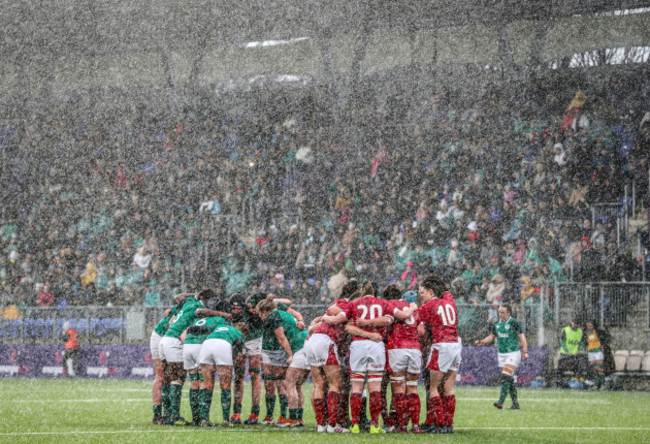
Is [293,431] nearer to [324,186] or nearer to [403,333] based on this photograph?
[403,333]

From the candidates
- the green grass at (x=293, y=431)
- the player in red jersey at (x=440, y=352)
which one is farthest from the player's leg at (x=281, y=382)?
the player in red jersey at (x=440, y=352)

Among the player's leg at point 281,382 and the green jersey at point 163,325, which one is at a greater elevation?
the green jersey at point 163,325

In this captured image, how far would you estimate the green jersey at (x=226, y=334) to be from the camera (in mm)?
13406

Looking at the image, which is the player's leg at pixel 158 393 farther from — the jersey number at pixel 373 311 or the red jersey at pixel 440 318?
the red jersey at pixel 440 318

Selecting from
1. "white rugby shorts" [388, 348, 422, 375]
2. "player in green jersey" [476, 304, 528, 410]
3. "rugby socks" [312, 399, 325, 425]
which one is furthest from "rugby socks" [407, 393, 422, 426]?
"player in green jersey" [476, 304, 528, 410]

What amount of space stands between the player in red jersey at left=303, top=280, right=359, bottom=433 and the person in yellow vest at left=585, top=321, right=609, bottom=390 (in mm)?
11984

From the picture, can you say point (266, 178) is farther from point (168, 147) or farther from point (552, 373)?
point (552, 373)

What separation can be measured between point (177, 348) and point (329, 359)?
7.94 ft

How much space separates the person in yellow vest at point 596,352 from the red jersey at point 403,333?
11.7 meters

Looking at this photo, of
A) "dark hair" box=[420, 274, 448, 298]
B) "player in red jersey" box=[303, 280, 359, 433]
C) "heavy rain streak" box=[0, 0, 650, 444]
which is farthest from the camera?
"heavy rain streak" box=[0, 0, 650, 444]

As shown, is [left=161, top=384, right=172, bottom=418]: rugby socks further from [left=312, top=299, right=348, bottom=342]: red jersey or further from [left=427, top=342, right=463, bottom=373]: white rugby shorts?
[left=427, top=342, right=463, bottom=373]: white rugby shorts

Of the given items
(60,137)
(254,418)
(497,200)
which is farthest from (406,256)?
(60,137)

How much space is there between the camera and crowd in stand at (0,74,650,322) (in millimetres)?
25359

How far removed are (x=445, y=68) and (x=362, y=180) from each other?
503 centimetres
